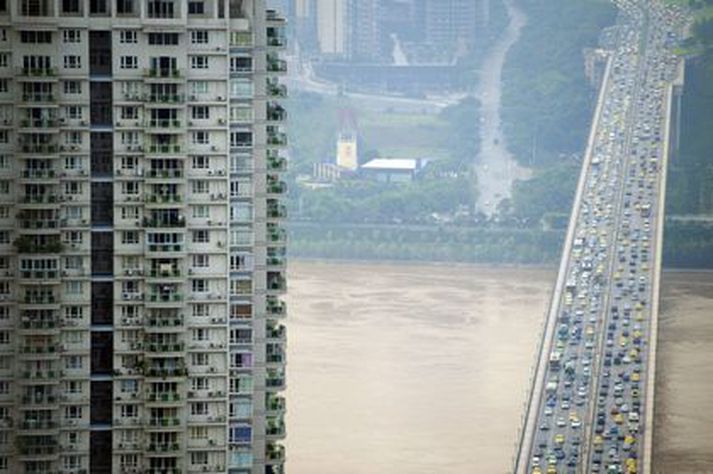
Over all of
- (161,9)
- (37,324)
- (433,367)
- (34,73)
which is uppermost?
(161,9)

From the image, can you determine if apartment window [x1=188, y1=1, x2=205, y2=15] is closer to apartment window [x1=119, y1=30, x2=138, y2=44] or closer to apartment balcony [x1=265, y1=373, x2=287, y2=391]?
apartment window [x1=119, y1=30, x2=138, y2=44]

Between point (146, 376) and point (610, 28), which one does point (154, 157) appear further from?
point (610, 28)

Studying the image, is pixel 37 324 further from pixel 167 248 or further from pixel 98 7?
pixel 98 7

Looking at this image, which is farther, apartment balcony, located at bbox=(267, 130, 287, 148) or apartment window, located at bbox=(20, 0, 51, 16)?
apartment balcony, located at bbox=(267, 130, 287, 148)

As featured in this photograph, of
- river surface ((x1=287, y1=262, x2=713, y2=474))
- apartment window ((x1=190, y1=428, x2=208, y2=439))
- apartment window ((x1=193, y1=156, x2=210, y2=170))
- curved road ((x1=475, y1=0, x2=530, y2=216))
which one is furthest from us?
curved road ((x1=475, y1=0, x2=530, y2=216))

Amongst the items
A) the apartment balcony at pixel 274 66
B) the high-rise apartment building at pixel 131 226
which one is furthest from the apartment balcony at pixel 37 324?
the apartment balcony at pixel 274 66

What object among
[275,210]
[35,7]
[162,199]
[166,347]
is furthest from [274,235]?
[35,7]

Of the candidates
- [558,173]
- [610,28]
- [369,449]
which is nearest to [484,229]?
[558,173]

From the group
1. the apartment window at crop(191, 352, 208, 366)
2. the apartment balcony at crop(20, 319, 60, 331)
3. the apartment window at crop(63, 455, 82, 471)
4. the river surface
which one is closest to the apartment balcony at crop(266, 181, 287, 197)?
the apartment window at crop(191, 352, 208, 366)
